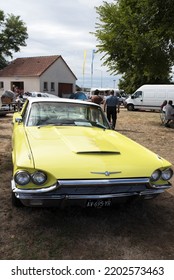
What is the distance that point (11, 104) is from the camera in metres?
17.7

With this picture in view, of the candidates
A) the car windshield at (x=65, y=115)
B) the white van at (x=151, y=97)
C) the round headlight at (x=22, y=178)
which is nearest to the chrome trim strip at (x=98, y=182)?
the round headlight at (x=22, y=178)

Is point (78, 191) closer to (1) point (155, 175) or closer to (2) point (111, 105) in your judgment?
(1) point (155, 175)

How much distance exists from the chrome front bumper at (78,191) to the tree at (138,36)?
429 inches

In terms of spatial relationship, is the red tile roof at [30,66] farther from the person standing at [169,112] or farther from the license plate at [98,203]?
the license plate at [98,203]

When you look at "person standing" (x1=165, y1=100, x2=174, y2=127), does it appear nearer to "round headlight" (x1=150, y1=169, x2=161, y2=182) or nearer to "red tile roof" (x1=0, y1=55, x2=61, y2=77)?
"round headlight" (x1=150, y1=169, x2=161, y2=182)

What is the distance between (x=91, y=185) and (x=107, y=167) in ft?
0.98

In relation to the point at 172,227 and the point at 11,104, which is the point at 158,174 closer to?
the point at 172,227

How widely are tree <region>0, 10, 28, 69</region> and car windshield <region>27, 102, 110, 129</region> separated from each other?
145ft

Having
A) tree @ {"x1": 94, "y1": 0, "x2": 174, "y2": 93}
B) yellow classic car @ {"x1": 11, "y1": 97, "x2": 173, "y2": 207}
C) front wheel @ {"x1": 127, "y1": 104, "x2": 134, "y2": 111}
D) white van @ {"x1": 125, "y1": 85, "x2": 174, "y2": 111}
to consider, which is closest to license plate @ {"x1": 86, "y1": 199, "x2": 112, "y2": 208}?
yellow classic car @ {"x1": 11, "y1": 97, "x2": 173, "y2": 207}

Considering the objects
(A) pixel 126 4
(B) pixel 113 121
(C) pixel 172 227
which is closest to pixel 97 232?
(C) pixel 172 227

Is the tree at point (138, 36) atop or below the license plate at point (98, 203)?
atop

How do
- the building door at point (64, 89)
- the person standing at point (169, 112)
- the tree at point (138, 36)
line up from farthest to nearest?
the building door at point (64, 89)
the person standing at point (169, 112)
the tree at point (138, 36)

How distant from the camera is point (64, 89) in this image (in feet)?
142

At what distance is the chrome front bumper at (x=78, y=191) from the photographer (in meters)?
3.23
